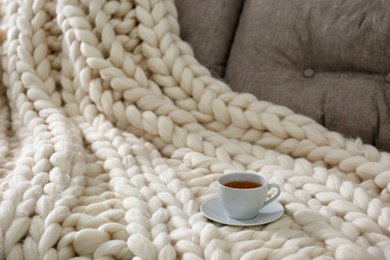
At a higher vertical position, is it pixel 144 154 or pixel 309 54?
pixel 309 54

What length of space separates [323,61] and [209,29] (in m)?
0.31

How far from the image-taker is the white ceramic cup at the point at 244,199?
0.94 metres

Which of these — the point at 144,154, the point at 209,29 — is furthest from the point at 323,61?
the point at 144,154

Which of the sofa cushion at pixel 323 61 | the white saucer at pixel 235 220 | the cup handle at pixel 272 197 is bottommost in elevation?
A: the white saucer at pixel 235 220

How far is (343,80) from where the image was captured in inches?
51.9

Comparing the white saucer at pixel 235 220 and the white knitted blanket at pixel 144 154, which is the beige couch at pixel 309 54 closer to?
the white knitted blanket at pixel 144 154

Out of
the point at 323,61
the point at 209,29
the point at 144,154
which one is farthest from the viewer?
the point at 209,29

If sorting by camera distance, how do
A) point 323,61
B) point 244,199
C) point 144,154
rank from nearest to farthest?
1. point 244,199
2. point 144,154
3. point 323,61

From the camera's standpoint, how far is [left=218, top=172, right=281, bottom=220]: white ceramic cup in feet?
3.09

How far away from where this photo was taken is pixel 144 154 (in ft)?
4.09

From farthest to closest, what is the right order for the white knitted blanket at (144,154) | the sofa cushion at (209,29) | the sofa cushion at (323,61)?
the sofa cushion at (209,29)
the sofa cushion at (323,61)
the white knitted blanket at (144,154)

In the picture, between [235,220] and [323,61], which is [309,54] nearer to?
[323,61]

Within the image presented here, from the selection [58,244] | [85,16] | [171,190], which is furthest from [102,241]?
[85,16]

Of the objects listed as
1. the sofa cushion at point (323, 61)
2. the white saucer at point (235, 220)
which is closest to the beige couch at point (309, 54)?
the sofa cushion at point (323, 61)
